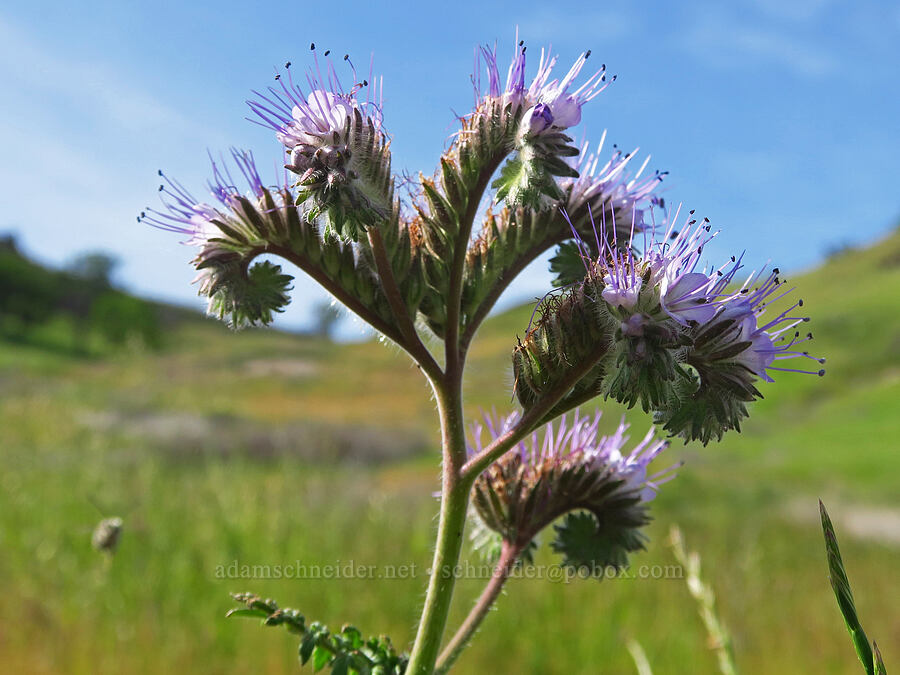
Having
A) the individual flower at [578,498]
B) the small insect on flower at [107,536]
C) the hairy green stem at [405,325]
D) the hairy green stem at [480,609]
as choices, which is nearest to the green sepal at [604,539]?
the individual flower at [578,498]

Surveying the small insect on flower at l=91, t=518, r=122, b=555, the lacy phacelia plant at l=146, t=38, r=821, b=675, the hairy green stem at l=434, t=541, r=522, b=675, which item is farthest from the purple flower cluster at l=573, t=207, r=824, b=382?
the small insect on flower at l=91, t=518, r=122, b=555

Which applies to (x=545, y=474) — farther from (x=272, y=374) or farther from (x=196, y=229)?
(x=272, y=374)

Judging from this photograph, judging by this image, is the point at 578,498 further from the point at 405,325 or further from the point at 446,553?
the point at 405,325

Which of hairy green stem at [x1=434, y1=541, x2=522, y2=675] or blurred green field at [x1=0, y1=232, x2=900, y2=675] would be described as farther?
blurred green field at [x1=0, y1=232, x2=900, y2=675]

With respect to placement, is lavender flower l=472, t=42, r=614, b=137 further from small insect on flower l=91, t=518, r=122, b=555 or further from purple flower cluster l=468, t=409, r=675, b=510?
small insect on flower l=91, t=518, r=122, b=555

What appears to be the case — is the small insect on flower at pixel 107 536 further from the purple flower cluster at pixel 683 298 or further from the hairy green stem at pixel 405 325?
the purple flower cluster at pixel 683 298

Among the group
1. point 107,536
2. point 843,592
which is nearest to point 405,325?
point 843,592

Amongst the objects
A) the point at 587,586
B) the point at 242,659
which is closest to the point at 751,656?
the point at 587,586
